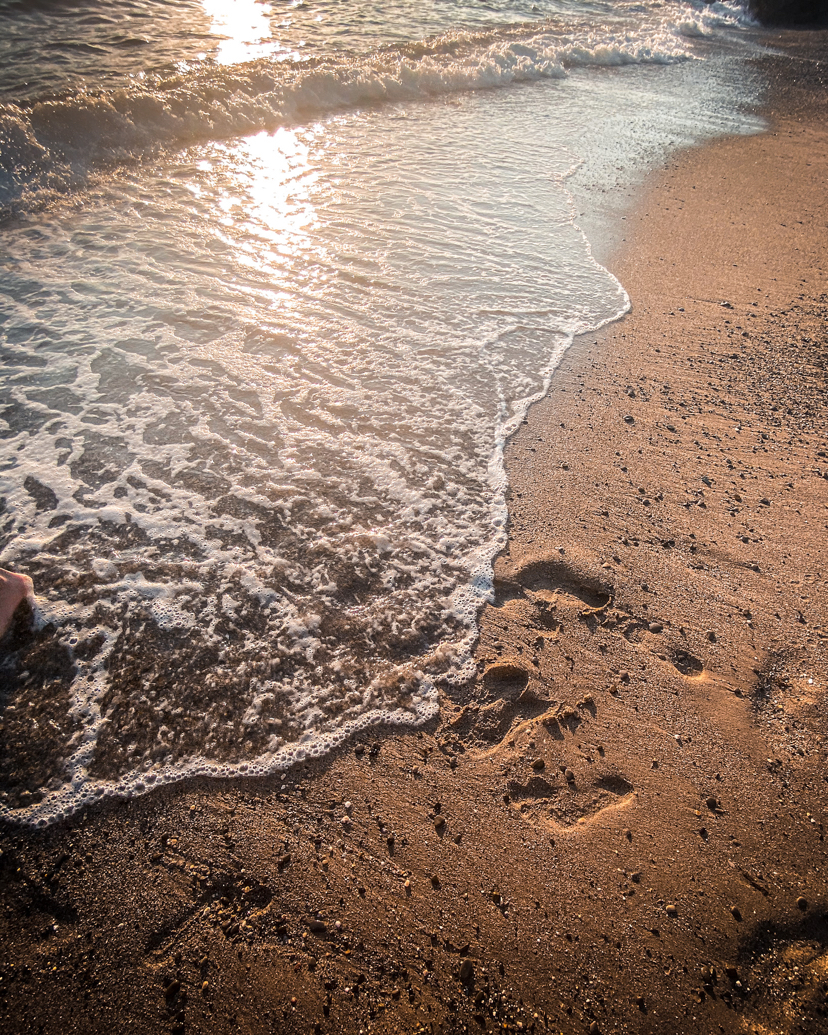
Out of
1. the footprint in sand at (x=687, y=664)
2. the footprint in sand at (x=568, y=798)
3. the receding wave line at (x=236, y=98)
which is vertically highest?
the receding wave line at (x=236, y=98)

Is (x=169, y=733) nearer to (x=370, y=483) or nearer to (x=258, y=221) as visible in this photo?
(x=370, y=483)

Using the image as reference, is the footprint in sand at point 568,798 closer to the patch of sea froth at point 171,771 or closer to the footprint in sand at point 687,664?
the patch of sea froth at point 171,771

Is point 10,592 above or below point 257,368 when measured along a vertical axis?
below

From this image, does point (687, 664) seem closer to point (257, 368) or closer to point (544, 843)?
point (544, 843)

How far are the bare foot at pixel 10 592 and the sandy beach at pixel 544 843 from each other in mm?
70

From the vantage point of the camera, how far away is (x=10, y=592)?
2.88m

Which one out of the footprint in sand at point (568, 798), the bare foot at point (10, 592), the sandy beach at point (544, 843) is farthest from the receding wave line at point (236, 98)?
the footprint in sand at point (568, 798)

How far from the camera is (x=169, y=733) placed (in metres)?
2.52

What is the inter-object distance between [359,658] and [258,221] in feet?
17.8

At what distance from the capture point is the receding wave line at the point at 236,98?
731cm

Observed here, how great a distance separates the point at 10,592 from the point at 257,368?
235 centimetres

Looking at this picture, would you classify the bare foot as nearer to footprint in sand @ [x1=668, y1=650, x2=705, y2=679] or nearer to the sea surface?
the sea surface

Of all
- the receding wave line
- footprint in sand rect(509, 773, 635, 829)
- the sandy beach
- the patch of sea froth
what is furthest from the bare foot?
the receding wave line

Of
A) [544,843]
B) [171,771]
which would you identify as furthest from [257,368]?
[544,843]
